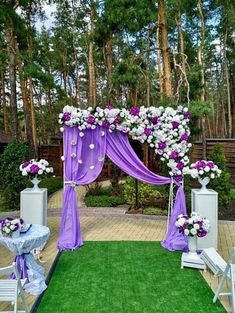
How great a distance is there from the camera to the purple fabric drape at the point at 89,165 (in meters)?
6.86

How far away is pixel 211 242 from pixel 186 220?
971mm

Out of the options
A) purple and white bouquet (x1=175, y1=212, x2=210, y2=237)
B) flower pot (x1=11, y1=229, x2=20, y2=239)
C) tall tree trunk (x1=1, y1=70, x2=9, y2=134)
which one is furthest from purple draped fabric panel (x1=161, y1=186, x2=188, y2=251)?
tall tree trunk (x1=1, y1=70, x2=9, y2=134)

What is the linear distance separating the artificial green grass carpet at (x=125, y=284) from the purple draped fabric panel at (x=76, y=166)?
51cm

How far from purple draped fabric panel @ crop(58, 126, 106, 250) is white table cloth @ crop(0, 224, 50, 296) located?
188cm

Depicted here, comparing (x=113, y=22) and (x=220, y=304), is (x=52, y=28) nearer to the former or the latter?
(x=113, y=22)

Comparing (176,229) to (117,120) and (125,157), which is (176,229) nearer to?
(125,157)

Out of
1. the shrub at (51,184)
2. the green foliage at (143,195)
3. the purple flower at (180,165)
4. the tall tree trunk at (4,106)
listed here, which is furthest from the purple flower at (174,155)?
the tall tree trunk at (4,106)

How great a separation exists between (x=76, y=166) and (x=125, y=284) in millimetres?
2676

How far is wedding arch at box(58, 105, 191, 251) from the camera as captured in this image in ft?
22.3

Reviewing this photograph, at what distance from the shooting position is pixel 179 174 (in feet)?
22.6

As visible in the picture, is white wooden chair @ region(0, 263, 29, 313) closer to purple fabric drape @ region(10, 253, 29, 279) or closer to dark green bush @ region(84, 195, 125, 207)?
purple fabric drape @ region(10, 253, 29, 279)

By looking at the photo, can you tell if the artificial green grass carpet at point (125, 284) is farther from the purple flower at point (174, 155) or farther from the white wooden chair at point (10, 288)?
the purple flower at point (174, 155)

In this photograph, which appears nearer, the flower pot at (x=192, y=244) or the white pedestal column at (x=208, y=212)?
the flower pot at (x=192, y=244)

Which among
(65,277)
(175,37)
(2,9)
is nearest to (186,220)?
(65,277)
